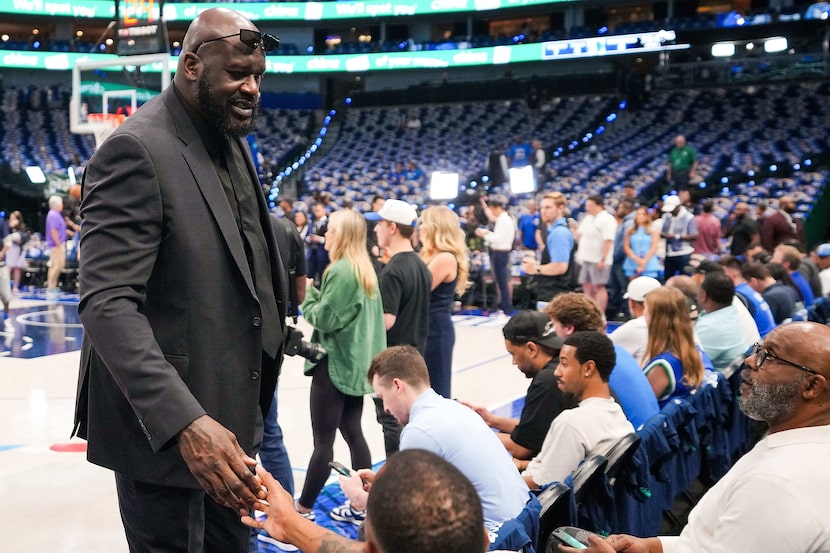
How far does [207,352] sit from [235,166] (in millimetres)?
459

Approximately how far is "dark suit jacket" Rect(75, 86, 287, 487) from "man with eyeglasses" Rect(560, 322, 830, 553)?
1.20 meters

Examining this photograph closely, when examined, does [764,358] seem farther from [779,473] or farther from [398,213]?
[398,213]

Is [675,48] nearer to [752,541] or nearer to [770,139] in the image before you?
[770,139]

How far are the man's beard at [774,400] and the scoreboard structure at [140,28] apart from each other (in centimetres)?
1138

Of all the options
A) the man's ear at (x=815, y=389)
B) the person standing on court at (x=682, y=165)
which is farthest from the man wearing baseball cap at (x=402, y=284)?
the person standing on court at (x=682, y=165)

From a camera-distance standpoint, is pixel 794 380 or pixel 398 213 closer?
pixel 794 380

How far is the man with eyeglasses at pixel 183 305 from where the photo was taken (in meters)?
1.63

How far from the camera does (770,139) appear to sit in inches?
890

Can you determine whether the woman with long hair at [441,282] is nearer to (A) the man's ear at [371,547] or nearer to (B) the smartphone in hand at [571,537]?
(B) the smartphone in hand at [571,537]

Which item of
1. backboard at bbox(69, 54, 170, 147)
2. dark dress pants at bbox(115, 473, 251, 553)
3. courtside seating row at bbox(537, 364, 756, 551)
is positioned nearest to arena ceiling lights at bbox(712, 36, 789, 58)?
backboard at bbox(69, 54, 170, 147)

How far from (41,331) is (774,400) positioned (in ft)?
34.2

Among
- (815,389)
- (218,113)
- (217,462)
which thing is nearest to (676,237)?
(815,389)

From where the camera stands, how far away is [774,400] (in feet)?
8.12

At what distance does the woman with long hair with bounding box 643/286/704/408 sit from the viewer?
466cm
